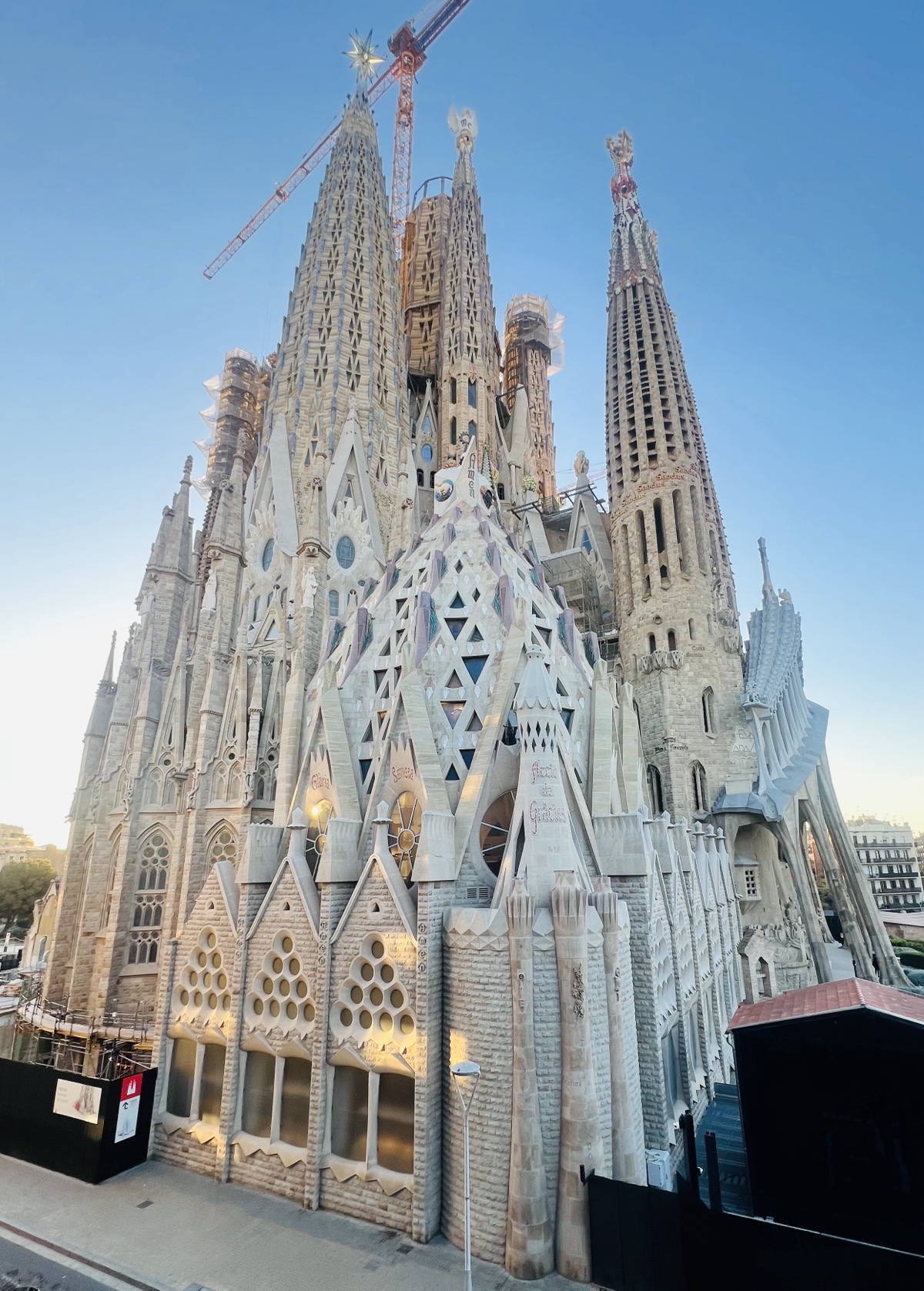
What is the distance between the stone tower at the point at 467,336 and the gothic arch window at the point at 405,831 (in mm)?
25914

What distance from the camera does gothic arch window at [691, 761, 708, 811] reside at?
28.0m

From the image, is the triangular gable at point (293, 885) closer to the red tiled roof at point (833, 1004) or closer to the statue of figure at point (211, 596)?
the red tiled roof at point (833, 1004)

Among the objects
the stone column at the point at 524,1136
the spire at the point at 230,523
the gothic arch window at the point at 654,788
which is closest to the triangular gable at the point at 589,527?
the gothic arch window at the point at 654,788

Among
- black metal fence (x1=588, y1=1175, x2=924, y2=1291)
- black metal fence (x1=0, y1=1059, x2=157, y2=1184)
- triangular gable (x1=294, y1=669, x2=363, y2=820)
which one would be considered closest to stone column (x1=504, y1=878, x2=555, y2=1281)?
black metal fence (x1=588, y1=1175, x2=924, y2=1291)

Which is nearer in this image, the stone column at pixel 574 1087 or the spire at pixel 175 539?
the stone column at pixel 574 1087

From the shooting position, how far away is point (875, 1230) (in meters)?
9.55

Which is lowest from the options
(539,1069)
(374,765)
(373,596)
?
(539,1069)

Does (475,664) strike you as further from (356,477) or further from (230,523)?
(230,523)

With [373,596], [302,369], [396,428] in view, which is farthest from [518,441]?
[373,596]

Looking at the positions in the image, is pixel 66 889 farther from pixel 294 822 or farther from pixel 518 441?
pixel 518 441

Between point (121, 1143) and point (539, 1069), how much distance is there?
9350 millimetres

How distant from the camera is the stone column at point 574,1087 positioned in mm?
9836

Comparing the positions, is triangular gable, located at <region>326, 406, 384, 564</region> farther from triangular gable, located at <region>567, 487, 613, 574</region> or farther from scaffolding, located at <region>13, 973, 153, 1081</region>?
scaffolding, located at <region>13, 973, 153, 1081</region>

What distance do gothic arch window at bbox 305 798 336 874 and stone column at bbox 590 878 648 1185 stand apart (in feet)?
23.2
